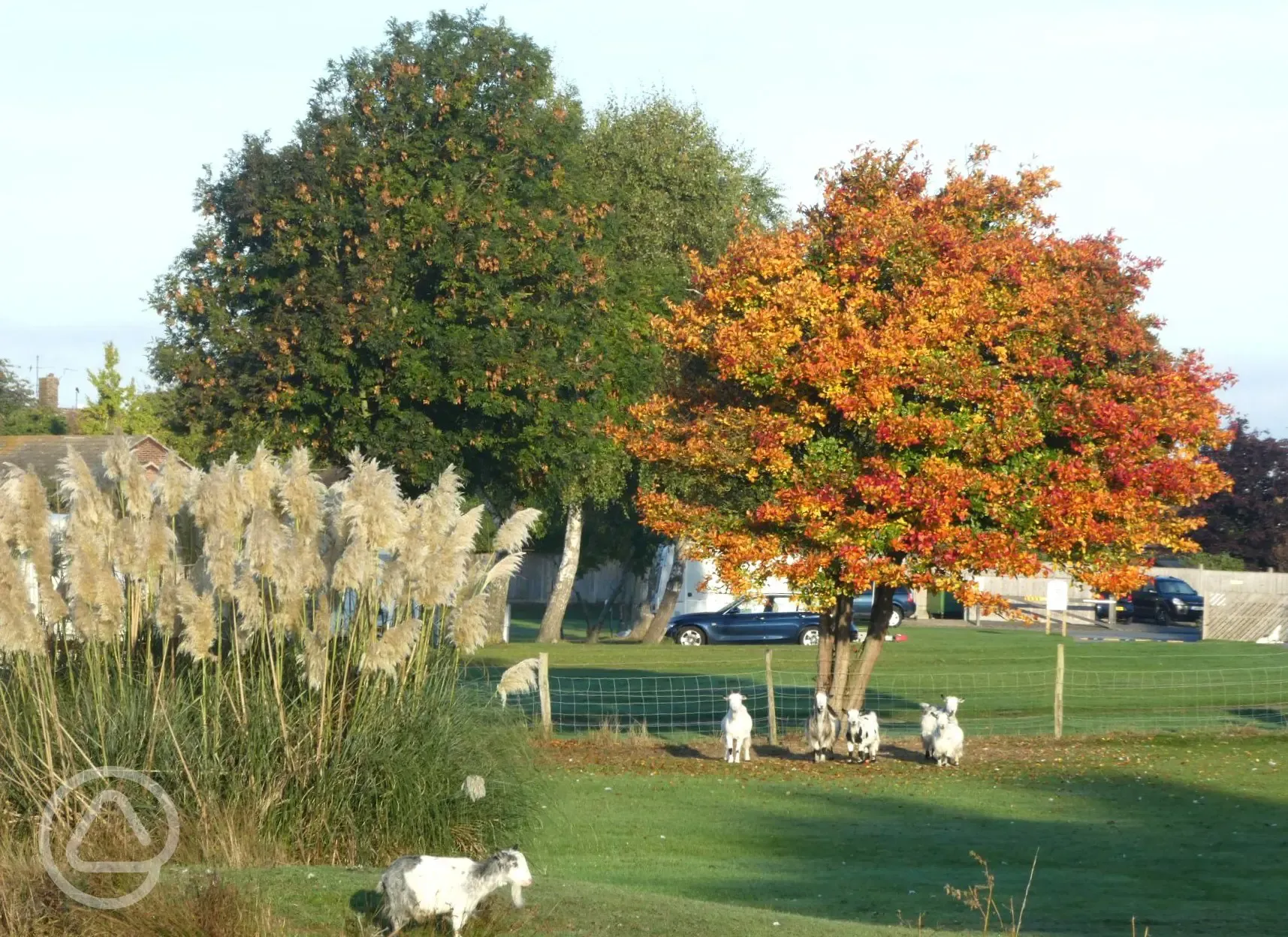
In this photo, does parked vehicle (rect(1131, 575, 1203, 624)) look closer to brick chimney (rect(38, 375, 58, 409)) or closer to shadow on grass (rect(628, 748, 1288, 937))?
shadow on grass (rect(628, 748, 1288, 937))

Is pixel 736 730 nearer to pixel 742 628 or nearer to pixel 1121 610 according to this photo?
pixel 742 628

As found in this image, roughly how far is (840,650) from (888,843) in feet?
23.3

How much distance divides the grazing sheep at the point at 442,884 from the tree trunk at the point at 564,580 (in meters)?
35.3

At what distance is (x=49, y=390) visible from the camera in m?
94.1

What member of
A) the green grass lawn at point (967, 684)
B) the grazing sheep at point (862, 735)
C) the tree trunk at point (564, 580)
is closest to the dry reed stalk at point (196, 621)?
the green grass lawn at point (967, 684)

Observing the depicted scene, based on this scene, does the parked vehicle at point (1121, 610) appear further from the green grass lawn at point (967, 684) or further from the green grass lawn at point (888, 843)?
the green grass lawn at point (888, 843)

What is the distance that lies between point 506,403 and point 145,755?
21.7 metres

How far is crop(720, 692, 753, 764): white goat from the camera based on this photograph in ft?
65.2

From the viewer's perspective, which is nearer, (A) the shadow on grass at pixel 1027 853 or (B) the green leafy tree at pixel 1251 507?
(A) the shadow on grass at pixel 1027 853

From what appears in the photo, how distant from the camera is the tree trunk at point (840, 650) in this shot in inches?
845

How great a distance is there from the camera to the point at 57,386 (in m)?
95.2

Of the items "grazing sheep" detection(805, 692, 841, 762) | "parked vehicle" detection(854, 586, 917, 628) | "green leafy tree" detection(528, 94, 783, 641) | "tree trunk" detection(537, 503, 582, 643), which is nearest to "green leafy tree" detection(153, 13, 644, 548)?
"green leafy tree" detection(528, 94, 783, 641)

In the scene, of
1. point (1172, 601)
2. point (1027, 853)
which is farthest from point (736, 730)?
point (1172, 601)

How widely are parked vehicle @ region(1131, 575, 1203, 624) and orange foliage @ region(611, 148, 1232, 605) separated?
38249 mm
